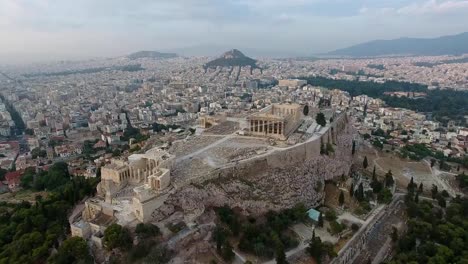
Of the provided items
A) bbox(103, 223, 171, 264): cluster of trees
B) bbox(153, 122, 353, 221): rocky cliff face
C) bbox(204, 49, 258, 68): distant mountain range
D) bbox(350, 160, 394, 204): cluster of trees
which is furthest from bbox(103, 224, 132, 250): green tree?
bbox(204, 49, 258, 68): distant mountain range

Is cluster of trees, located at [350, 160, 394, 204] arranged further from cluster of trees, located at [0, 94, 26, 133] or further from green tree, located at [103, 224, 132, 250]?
cluster of trees, located at [0, 94, 26, 133]

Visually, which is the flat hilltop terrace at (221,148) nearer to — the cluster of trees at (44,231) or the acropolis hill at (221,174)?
the acropolis hill at (221,174)

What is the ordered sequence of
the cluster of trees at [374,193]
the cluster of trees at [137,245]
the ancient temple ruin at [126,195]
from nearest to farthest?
the cluster of trees at [137,245]
the ancient temple ruin at [126,195]
the cluster of trees at [374,193]

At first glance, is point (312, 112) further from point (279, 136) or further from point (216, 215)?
point (216, 215)

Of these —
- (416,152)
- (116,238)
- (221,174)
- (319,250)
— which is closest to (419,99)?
(416,152)

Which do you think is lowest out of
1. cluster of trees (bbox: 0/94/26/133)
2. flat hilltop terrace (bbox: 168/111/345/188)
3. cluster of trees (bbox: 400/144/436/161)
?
cluster of trees (bbox: 0/94/26/133)

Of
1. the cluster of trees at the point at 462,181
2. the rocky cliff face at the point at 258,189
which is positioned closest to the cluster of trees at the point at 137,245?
the rocky cliff face at the point at 258,189
